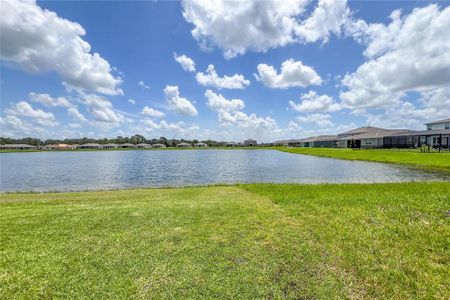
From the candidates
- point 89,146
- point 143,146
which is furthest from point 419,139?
point 89,146

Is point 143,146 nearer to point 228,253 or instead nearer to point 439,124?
point 439,124

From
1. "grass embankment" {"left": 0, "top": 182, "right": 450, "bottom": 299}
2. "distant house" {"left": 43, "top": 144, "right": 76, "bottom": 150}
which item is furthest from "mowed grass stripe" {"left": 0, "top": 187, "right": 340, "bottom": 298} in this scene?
"distant house" {"left": 43, "top": 144, "right": 76, "bottom": 150}

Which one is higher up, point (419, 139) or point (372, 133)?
point (372, 133)

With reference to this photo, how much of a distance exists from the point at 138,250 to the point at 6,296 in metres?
2.49

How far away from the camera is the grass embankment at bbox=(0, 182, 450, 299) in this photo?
4.84 m

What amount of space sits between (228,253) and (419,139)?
77.4m

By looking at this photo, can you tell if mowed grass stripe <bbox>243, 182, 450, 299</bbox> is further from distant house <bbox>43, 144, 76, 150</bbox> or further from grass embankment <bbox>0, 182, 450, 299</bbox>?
distant house <bbox>43, 144, 76, 150</bbox>

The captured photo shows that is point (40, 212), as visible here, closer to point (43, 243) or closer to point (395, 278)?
point (43, 243)

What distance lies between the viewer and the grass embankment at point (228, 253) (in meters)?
4.84

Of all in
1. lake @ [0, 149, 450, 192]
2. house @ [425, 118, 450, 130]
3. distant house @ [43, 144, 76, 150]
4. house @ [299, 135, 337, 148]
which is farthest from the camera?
distant house @ [43, 144, 76, 150]

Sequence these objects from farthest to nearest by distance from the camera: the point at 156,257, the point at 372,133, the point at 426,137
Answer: the point at 372,133 → the point at 426,137 → the point at 156,257

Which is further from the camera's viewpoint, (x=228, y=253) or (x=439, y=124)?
(x=439, y=124)

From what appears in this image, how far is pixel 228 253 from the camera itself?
6.15m

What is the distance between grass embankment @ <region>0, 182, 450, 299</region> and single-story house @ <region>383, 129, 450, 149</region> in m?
61.7
